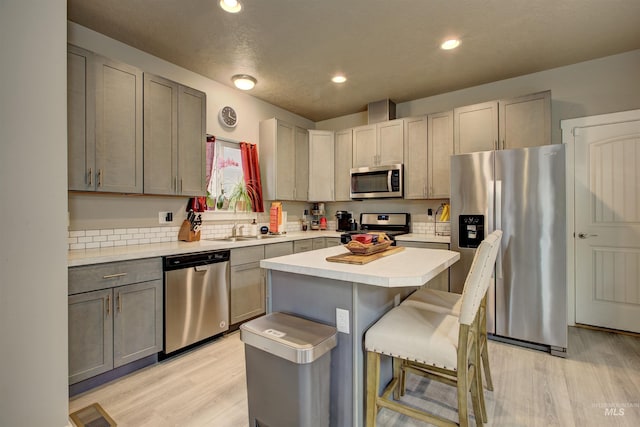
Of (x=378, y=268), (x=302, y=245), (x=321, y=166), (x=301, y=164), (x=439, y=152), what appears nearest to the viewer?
(x=378, y=268)

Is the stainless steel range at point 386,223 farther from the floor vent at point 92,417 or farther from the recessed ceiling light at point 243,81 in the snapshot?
the floor vent at point 92,417

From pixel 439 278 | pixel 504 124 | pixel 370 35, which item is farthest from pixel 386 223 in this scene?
pixel 370 35

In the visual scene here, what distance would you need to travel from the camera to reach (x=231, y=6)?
2.19 m

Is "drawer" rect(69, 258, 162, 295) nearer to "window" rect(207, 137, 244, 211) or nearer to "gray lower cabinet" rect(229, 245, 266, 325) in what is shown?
"gray lower cabinet" rect(229, 245, 266, 325)

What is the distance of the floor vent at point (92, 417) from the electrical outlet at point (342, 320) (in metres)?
1.42

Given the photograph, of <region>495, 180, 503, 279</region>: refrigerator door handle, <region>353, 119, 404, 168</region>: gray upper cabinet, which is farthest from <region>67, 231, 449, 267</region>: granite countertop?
<region>353, 119, 404, 168</region>: gray upper cabinet

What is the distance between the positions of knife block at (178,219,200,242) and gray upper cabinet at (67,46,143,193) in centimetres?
59

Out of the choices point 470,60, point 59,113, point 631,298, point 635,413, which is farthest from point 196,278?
point 631,298

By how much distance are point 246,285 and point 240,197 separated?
1.18m

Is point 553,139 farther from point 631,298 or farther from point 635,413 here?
point 635,413

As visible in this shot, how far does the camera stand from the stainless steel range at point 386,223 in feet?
13.4

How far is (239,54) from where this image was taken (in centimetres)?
288

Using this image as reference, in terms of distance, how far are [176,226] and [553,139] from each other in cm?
411

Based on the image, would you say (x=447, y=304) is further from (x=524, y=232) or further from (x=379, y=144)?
(x=379, y=144)
